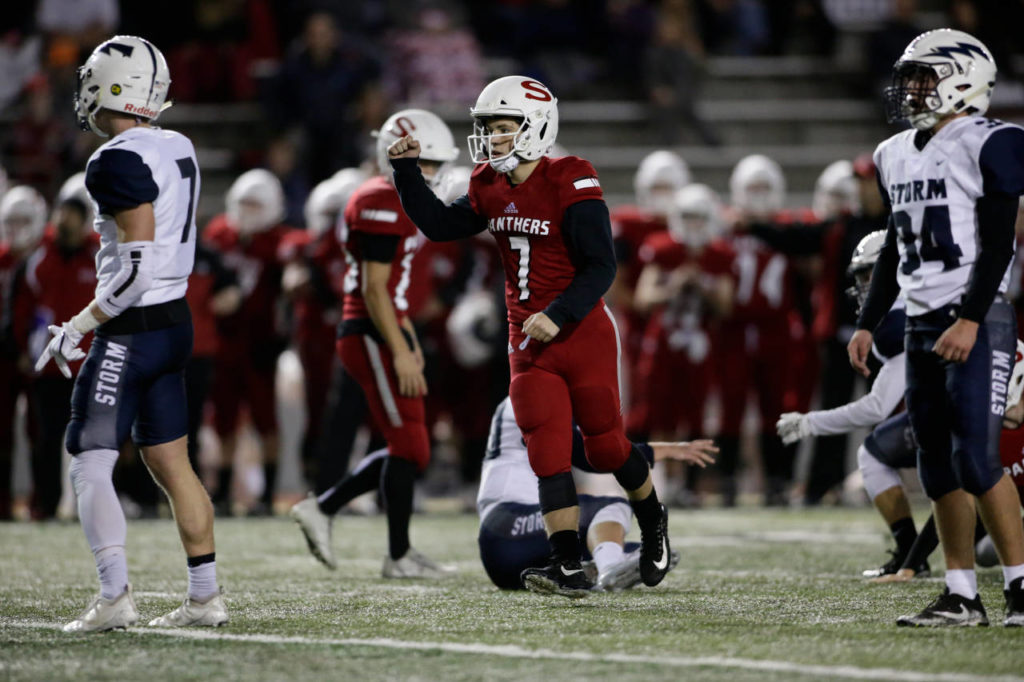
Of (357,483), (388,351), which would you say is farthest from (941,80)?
(357,483)

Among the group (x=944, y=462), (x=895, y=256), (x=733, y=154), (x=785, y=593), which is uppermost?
(x=733, y=154)

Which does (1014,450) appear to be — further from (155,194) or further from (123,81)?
(123,81)

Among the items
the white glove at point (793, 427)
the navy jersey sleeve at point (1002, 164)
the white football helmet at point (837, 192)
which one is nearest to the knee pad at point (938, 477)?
the navy jersey sleeve at point (1002, 164)

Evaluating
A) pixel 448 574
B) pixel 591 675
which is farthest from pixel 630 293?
pixel 591 675

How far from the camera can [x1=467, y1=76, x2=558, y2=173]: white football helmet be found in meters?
5.05

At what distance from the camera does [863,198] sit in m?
9.16

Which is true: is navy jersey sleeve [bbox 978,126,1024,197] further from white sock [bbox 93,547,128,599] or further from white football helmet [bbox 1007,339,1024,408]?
white sock [bbox 93,547,128,599]

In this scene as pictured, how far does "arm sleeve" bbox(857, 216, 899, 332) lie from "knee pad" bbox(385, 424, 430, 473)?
6.90 ft

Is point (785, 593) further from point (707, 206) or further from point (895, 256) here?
point (707, 206)

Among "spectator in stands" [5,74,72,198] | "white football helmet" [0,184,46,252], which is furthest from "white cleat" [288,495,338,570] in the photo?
"spectator in stands" [5,74,72,198]

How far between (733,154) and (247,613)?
10196 millimetres

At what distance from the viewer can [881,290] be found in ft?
16.1

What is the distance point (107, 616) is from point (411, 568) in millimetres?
1912

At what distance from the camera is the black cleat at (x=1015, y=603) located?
443 centimetres
